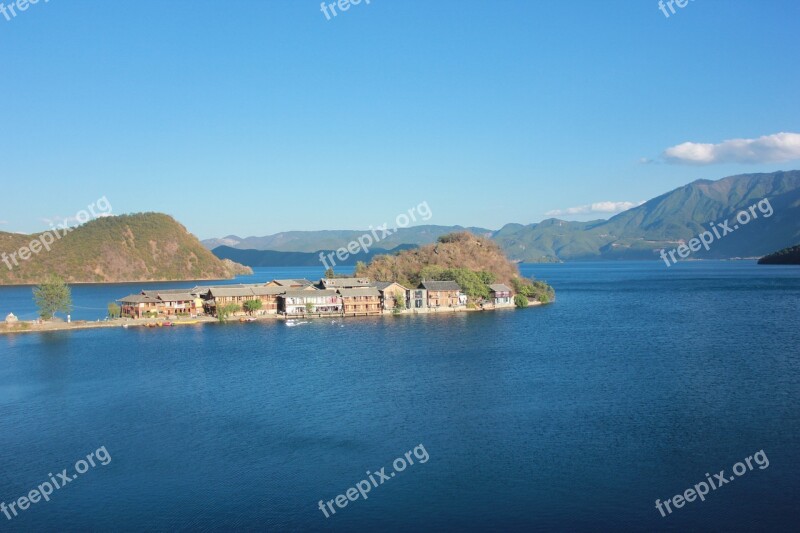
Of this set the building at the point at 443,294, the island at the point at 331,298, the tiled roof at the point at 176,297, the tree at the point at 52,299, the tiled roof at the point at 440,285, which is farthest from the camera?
the tiled roof at the point at 440,285

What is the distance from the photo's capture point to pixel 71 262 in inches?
6526

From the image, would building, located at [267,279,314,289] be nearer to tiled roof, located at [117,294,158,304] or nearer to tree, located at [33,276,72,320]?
tiled roof, located at [117,294,158,304]

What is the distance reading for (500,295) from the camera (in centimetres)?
8194

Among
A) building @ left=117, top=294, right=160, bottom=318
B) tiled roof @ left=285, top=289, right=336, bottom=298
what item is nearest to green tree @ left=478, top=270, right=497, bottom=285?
tiled roof @ left=285, top=289, right=336, bottom=298

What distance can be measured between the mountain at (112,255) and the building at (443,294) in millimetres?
123190

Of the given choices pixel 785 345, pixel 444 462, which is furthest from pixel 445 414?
pixel 785 345

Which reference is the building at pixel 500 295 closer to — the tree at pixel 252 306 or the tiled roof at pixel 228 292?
the tree at pixel 252 306

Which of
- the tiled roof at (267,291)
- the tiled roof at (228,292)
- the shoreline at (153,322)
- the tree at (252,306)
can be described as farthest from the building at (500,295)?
the tiled roof at (228,292)

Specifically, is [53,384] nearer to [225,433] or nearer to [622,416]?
[225,433]

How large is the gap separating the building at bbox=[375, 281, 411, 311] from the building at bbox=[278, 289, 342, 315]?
5844 mm

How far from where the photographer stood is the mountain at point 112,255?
6457 inches

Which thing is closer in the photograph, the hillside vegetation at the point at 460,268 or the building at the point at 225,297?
the building at the point at 225,297

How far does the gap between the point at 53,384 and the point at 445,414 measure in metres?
25.4

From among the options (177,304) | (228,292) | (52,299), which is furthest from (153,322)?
(52,299)
